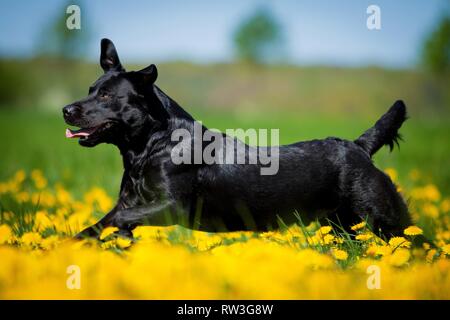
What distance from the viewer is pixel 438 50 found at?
121ft

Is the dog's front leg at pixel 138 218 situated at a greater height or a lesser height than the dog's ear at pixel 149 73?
lesser

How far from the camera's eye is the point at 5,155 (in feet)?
37.2

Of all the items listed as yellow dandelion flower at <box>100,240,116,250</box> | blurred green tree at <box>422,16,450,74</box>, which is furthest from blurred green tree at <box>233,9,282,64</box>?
yellow dandelion flower at <box>100,240,116,250</box>

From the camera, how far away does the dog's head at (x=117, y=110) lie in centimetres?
354

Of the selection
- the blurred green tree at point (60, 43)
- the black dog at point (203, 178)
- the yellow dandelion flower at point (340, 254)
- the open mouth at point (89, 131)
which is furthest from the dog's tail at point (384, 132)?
the blurred green tree at point (60, 43)

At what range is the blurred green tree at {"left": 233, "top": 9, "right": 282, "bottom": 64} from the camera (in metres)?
49.6

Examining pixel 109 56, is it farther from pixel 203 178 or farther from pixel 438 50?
pixel 438 50

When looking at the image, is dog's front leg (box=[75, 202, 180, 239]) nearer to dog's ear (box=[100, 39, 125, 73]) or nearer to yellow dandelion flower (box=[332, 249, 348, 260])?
yellow dandelion flower (box=[332, 249, 348, 260])

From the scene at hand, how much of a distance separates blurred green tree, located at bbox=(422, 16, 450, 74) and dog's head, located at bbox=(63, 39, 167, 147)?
36094 mm

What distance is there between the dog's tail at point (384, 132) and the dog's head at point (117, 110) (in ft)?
5.01

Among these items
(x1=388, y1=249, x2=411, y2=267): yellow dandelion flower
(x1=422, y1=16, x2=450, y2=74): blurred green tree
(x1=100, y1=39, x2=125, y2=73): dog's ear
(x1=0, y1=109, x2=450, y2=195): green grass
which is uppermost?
(x1=422, y1=16, x2=450, y2=74): blurred green tree

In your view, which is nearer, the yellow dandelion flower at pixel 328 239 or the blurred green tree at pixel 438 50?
the yellow dandelion flower at pixel 328 239

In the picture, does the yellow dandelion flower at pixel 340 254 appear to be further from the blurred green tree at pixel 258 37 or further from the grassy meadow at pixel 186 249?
the blurred green tree at pixel 258 37
